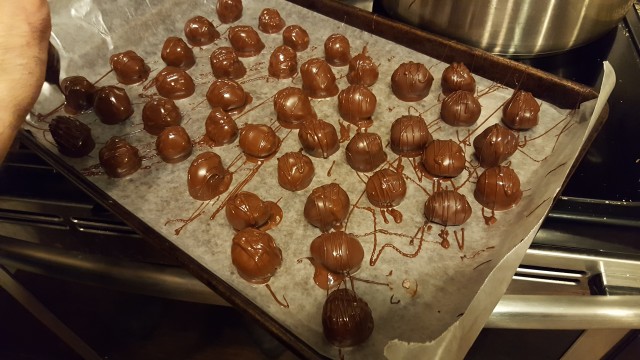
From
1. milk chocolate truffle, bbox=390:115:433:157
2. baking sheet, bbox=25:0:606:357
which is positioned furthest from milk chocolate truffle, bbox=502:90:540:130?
milk chocolate truffle, bbox=390:115:433:157

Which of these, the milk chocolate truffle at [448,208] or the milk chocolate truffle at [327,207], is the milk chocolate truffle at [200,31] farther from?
the milk chocolate truffle at [448,208]

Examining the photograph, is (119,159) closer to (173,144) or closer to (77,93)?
(173,144)

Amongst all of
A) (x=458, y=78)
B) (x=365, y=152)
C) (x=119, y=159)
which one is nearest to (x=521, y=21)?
(x=458, y=78)

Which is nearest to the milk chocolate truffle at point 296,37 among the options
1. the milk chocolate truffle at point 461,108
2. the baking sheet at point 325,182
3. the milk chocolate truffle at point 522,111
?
the baking sheet at point 325,182

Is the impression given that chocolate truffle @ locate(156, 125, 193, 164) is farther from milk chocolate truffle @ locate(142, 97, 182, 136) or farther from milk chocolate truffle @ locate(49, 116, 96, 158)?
milk chocolate truffle @ locate(49, 116, 96, 158)

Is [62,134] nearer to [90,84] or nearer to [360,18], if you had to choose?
[90,84]
